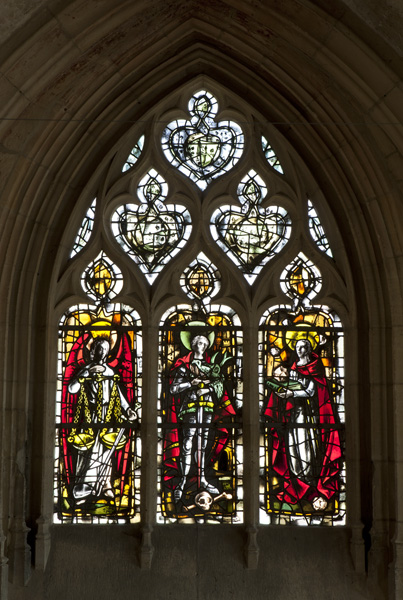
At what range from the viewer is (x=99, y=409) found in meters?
7.45

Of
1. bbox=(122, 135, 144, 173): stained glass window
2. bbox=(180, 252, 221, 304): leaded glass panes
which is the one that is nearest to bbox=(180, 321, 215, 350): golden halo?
bbox=(180, 252, 221, 304): leaded glass panes

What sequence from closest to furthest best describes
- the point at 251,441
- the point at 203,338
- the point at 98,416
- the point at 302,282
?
1. the point at 251,441
2. the point at 98,416
3. the point at 203,338
4. the point at 302,282

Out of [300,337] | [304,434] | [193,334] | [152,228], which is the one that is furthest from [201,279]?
[304,434]

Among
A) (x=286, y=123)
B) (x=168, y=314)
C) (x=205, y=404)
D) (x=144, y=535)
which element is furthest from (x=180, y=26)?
(x=144, y=535)

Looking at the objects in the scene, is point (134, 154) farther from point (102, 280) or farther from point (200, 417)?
point (200, 417)

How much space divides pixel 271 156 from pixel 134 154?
120 centimetres
